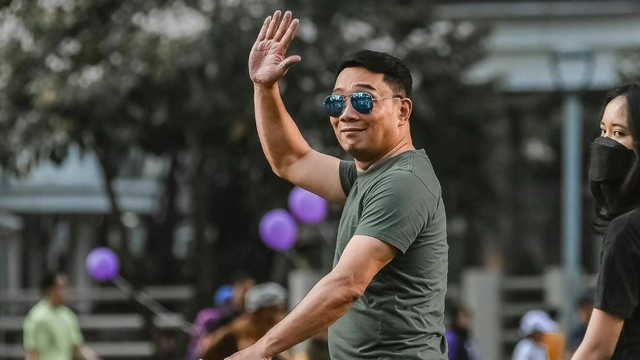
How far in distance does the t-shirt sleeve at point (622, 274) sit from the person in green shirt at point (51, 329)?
914 cm

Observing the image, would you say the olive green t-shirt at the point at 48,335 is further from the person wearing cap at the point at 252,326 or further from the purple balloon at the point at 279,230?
the purple balloon at the point at 279,230

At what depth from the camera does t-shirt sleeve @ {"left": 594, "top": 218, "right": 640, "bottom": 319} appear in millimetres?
4371

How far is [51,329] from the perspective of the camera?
12938 millimetres

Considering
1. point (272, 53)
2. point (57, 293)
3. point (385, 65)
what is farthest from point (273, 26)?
point (57, 293)

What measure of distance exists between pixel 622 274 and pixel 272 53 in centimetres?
134

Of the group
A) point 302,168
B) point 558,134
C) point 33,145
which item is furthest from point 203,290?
point 302,168

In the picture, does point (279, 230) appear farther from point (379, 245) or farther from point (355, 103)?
point (379, 245)

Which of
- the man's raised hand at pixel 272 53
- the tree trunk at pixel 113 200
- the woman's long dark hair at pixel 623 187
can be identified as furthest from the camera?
the tree trunk at pixel 113 200

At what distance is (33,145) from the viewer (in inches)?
666

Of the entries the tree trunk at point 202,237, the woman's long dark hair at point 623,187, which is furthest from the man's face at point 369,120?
the tree trunk at point 202,237

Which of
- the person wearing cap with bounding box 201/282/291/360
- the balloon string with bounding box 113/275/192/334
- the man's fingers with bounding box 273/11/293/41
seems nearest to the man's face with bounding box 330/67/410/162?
the man's fingers with bounding box 273/11/293/41

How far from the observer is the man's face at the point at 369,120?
15.0 feet

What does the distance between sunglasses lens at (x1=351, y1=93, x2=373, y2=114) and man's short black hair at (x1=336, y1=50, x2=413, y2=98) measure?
0.10 metres

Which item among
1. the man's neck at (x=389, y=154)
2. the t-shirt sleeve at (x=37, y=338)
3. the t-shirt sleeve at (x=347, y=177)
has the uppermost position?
the man's neck at (x=389, y=154)
